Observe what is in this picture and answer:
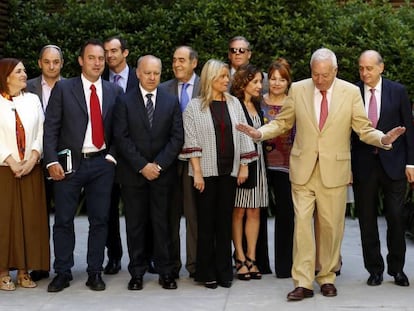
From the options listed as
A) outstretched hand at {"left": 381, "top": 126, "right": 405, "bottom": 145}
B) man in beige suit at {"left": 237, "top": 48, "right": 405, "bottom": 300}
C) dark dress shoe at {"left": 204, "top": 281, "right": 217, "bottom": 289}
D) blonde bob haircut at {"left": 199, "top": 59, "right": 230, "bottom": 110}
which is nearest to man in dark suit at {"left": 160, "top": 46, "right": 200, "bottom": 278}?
blonde bob haircut at {"left": 199, "top": 59, "right": 230, "bottom": 110}

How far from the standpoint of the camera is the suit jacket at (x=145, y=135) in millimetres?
7219

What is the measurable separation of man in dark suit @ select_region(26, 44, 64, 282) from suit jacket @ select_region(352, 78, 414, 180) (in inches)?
107

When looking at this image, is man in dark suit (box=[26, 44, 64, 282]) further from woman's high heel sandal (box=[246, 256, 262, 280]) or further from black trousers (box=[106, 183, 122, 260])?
woman's high heel sandal (box=[246, 256, 262, 280])

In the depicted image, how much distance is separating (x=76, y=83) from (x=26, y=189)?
0.99 metres

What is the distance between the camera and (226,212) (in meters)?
7.35

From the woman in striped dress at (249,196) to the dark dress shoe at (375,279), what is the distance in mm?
961

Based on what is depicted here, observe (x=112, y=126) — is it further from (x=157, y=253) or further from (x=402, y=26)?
(x=402, y=26)

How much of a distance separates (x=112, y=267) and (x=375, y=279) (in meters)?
2.34

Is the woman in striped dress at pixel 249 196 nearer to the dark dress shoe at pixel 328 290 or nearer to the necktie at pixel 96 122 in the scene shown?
the dark dress shoe at pixel 328 290

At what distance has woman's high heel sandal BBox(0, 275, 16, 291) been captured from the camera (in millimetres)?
7318

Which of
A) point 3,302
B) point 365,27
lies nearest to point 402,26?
point 365,27

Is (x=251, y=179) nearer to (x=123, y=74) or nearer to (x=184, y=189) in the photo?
(x=184, y=189)

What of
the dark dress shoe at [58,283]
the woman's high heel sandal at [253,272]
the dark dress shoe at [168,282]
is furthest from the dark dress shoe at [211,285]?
the dark dress shoe at [58,283]

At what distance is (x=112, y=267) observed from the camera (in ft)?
26.0
